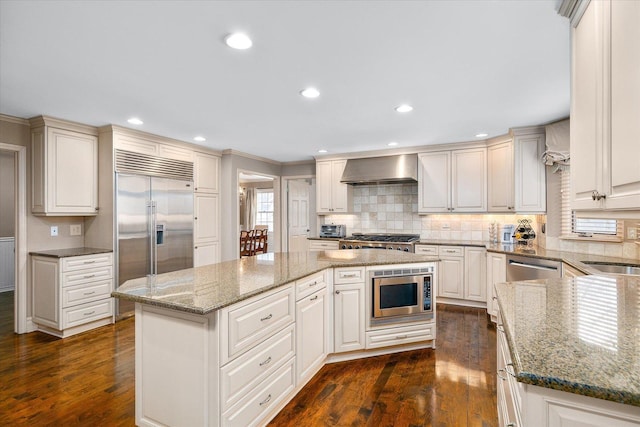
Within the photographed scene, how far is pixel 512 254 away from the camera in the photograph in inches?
142

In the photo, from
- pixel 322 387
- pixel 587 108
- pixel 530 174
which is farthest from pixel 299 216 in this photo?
pixel 587 108

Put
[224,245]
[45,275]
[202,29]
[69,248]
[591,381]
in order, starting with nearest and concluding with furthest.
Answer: [591,381]
[202,29]
[45,275]
[69,248]
[224,245]

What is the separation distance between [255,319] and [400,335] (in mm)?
1610

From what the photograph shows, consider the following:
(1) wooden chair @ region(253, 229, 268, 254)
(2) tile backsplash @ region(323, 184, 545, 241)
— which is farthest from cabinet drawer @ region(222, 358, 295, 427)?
(1) wooden chair @ region(253, 229, 268, 254)

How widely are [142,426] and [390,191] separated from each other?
4.55 metres

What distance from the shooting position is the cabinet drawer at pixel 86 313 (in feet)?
11.3

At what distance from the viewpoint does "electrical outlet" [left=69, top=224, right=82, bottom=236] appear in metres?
4.00

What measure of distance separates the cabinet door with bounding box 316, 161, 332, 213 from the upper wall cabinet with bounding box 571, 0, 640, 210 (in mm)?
4251

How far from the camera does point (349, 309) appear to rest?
282 centimetres

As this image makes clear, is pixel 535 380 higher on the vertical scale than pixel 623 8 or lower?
lower

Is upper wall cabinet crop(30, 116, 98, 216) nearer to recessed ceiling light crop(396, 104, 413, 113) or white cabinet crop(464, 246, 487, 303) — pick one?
recessed ceiling light crop(396, 104, 413, 113)

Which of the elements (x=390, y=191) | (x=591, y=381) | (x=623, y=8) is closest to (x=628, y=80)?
(x=623, y=8)

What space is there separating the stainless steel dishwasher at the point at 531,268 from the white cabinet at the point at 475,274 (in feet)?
2.26

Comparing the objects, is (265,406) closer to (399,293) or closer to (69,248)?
(399,293)
